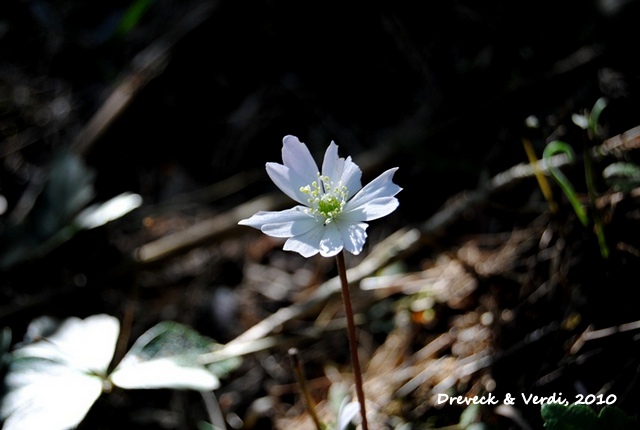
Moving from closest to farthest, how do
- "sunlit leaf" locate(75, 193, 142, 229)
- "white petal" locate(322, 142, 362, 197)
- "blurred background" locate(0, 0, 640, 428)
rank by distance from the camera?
"white petal" locate(322, 142, 362, 197)
"sunlit leaf" locate(75, 193, 142, 229)
"blurred background" locate(0, 0, 640, 428)

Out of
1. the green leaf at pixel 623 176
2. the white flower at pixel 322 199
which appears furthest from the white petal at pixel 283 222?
the green leaf at pixel 623 176

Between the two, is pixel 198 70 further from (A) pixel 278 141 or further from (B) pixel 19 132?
(B) pixel 19 132

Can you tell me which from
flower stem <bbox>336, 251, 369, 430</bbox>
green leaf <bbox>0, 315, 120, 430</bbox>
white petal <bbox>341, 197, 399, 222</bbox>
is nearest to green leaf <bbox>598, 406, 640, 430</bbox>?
flower stem <bbox>336, 251, 369, 430</bbox>

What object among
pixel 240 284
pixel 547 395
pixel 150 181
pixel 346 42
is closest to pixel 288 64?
pixel 346 42

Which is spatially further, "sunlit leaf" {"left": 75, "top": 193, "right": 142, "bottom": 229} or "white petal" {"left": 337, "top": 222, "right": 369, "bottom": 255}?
"sunlit leaf" {"left": 75, "top": 193, "right": 142, "bottom": 229}

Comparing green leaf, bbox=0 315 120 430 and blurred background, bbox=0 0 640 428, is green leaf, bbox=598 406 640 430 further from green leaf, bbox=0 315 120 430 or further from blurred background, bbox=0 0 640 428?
green leaf, bbox=0 315 120 430

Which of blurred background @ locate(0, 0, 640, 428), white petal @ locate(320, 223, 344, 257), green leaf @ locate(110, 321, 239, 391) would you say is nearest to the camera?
white petal @ locate(320, 223, 344, 257)
